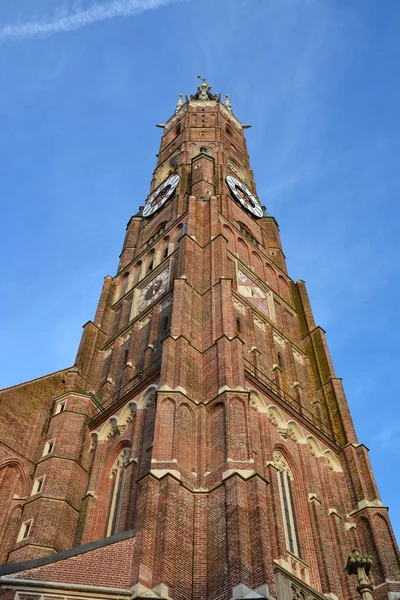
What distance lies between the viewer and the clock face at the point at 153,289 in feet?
98.5

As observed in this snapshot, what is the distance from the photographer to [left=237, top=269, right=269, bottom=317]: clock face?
30.5m

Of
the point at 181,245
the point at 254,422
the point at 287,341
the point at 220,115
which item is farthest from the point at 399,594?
the point at 220,115

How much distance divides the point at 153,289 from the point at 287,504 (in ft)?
41.4

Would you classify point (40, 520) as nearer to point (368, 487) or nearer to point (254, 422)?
point (254, 422)

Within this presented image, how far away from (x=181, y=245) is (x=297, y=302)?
8.84 m

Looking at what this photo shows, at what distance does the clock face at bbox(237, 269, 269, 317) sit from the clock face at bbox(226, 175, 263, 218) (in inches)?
343

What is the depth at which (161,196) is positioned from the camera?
40656 millimetres

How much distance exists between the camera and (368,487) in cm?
2367

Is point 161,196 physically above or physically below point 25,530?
above

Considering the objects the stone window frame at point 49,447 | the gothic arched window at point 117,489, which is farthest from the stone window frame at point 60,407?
the gothic arched window at point 117,489

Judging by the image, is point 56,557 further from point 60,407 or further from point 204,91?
point 204,91

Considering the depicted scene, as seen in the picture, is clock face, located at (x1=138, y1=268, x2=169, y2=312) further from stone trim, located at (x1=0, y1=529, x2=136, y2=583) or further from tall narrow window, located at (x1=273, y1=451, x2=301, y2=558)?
stone trim, located at (x1=0, y1=529, x2=136, y2=583)

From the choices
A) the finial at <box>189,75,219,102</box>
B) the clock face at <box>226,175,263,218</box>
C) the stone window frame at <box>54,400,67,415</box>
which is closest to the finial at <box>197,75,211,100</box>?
the finial at <box>189,75,219,102</box>

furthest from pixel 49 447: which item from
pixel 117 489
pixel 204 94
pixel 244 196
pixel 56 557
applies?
pixel 204 94
